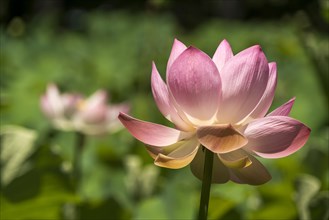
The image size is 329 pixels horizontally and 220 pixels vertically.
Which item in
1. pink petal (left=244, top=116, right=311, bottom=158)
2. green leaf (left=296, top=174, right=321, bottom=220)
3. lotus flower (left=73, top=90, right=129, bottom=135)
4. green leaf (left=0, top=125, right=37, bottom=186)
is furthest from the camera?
lotus flower (left=73, top=90, right=129, bottom=135)

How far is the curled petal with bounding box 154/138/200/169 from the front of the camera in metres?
0.54

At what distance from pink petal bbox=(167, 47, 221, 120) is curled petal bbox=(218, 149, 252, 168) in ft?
0.12

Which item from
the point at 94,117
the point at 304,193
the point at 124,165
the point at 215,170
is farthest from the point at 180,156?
the point at 124,165

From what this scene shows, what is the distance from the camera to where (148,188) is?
1136 mm

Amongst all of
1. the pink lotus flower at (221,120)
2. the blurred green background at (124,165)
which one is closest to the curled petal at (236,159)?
the pink lotus flower at (221,120)

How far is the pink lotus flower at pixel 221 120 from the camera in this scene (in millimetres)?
521

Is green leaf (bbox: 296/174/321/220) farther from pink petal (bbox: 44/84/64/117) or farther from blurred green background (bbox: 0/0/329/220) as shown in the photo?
pink petal (bbox: 44/84/64/117)

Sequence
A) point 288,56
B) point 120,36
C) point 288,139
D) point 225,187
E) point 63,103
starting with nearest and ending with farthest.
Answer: point 288,139, point 225,187, point 63,103, point 288,56, point 120,36

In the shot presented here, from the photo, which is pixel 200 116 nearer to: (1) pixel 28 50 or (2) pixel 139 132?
(2) pixel 139 132

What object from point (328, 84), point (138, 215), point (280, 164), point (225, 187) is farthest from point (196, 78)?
point (328, 84)

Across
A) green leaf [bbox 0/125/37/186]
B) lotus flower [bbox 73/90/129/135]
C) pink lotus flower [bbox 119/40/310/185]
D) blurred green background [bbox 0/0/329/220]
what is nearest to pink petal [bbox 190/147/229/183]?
pink lotus flower [bbox 119/40/310/185]

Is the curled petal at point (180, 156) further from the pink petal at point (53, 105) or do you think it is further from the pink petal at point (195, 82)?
the pink petal at point (53, 105)

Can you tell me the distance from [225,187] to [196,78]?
613mm

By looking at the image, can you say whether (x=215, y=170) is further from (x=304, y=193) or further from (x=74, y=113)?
(x=74, y=113)
